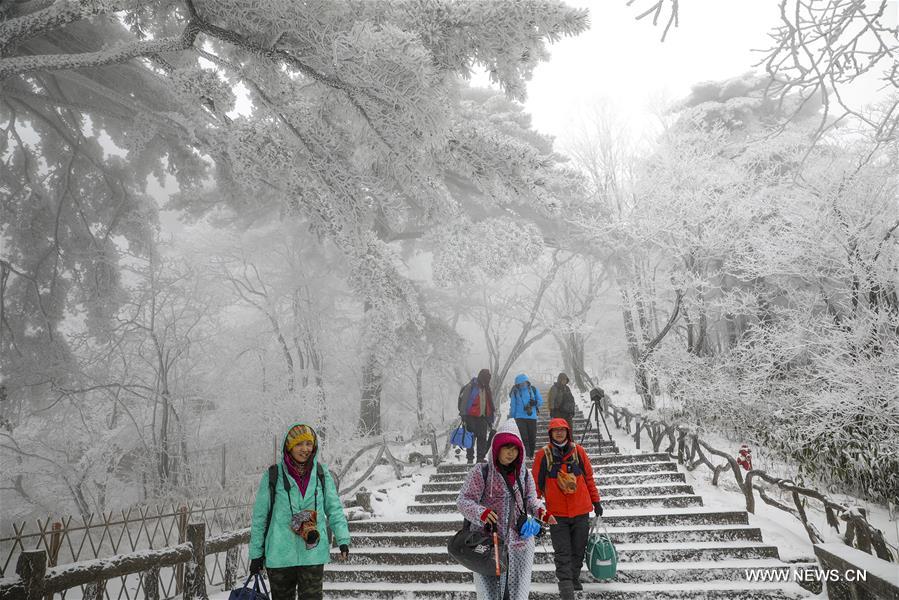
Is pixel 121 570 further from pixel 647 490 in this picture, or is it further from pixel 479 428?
pixel 647 490

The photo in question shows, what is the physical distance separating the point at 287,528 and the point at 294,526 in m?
0.09

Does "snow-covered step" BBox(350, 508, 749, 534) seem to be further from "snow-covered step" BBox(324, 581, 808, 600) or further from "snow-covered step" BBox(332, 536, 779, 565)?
"snow-covered step" BBox(324, 581, 808, 600)

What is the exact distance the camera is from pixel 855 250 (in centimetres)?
936

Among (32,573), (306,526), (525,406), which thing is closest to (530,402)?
(525,406)

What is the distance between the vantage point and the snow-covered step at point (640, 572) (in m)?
5.13

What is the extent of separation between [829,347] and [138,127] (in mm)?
13749

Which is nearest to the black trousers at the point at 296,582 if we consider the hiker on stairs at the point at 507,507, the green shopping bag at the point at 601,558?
the hiker on stairs at the point at 507,507

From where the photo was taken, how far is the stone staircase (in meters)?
5.00

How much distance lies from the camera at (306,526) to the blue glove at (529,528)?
4.93ft

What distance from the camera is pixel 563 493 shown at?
4527 mm

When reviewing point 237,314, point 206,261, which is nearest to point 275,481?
point 206,261

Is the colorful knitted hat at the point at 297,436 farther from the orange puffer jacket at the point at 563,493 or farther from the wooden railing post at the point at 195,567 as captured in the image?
the wooden railing post at the point at 195,567

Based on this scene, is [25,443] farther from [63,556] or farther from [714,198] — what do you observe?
[714,198]

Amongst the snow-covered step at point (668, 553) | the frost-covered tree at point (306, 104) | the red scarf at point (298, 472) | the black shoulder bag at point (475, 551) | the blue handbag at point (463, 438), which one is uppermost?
the frost-covered tree at point (306, 104)
